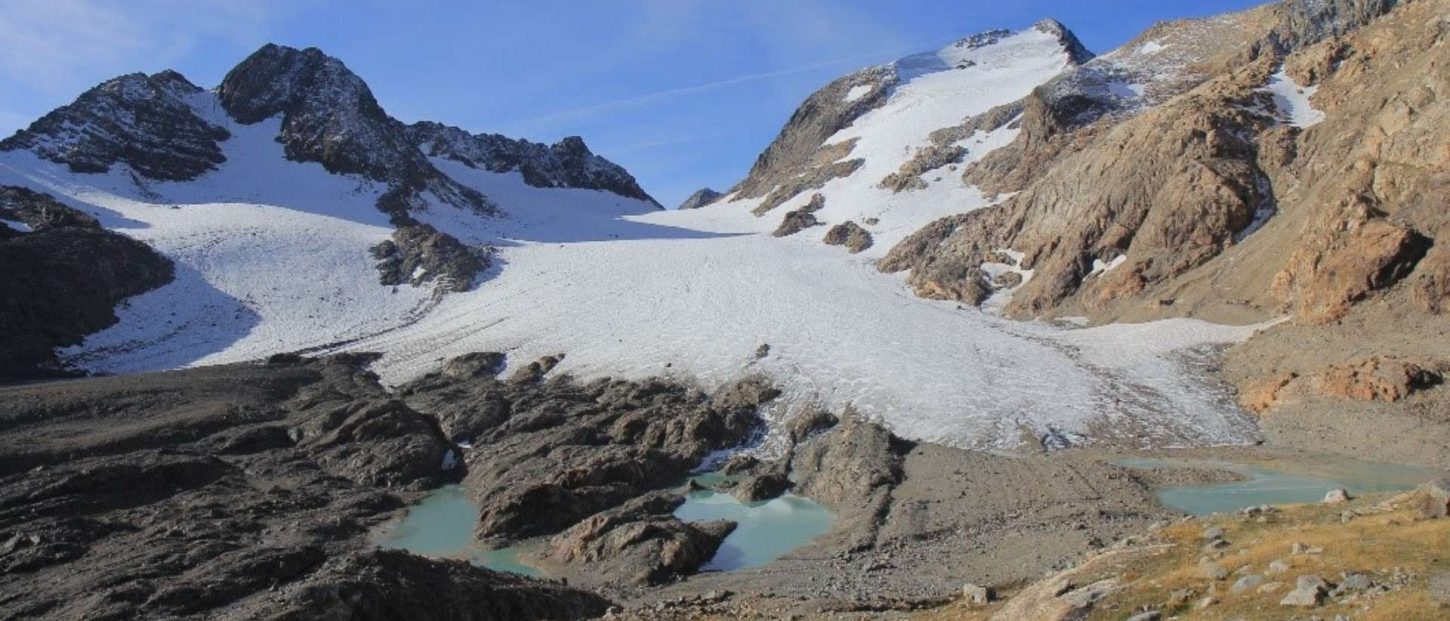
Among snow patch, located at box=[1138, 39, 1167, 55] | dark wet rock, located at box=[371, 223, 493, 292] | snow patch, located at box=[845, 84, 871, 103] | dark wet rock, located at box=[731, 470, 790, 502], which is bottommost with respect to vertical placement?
dark wet rock, located at box=[731, 470, 790, 502]

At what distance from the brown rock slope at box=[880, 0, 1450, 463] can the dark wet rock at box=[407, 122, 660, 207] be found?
86.0 meters

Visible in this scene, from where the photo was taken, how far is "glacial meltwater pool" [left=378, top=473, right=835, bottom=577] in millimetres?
27922

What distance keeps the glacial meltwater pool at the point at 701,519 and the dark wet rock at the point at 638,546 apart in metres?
0.67

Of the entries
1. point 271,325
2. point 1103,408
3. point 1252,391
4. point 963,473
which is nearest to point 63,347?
point 271,325

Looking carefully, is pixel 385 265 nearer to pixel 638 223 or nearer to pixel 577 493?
pixel 638 223

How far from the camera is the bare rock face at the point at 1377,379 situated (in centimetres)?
3456

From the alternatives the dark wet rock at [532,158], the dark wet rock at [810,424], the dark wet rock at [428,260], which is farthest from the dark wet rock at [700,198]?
the dark wet rock at [810,424]

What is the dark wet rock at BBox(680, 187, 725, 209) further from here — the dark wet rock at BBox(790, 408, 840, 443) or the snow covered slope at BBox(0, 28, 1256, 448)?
the dark wet rock at BBox(790, 408, 840, 443)

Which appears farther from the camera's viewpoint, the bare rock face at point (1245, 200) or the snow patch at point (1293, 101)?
the snow patch at point (1293, 101)

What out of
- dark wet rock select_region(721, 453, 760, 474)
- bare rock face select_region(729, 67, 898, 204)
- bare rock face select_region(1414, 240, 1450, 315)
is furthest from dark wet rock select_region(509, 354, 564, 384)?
bare rock face select_region(729, 67, 898, 204)

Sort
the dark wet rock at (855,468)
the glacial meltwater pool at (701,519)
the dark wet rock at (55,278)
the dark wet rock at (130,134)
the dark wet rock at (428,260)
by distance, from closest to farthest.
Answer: the glacial meltwater pool at (701,519) < the dark wet rock at (855,468) < the dark wet rock at (55,278) < the dark wet rock at (428,260) < the dark wet rock at (130,134)

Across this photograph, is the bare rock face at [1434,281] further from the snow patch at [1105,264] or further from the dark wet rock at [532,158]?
the dark wet rock at [532,158]

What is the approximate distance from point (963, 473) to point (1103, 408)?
1128cm

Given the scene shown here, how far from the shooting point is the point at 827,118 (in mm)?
143375
